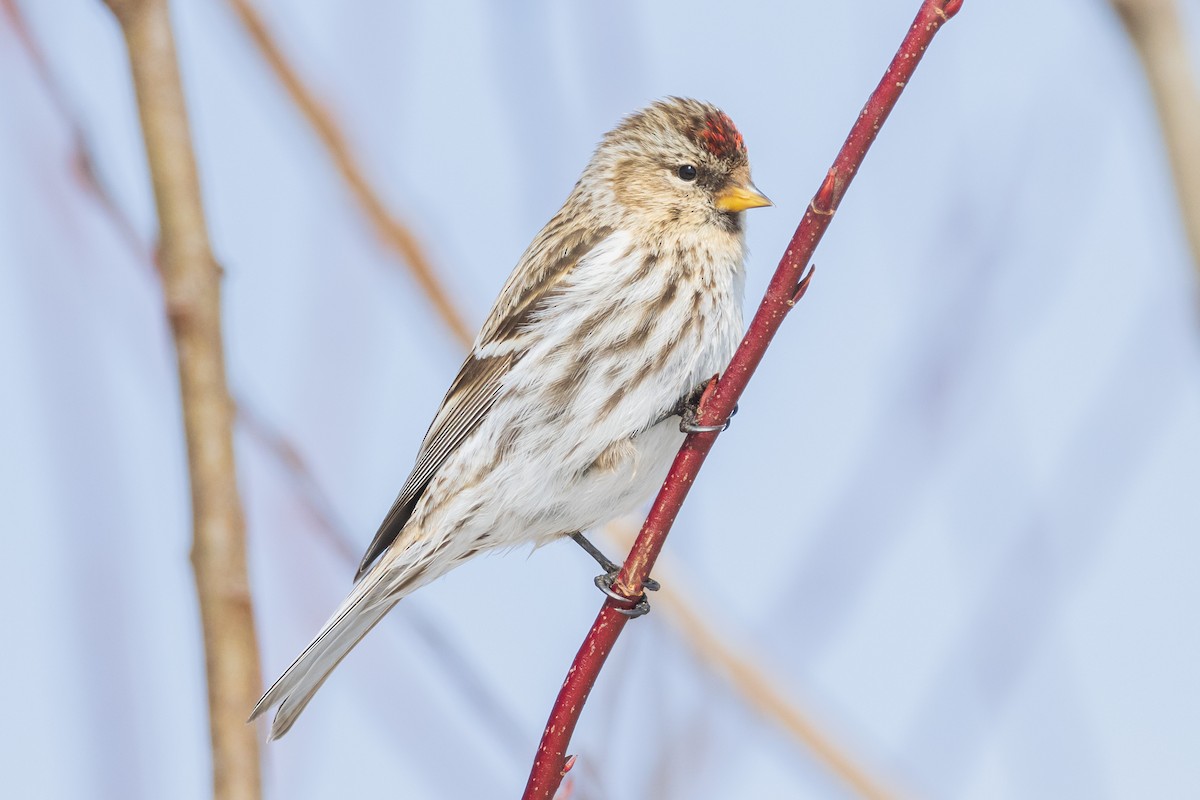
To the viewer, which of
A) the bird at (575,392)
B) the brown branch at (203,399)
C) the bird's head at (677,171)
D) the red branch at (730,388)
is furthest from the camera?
the bird's head at (677,171)

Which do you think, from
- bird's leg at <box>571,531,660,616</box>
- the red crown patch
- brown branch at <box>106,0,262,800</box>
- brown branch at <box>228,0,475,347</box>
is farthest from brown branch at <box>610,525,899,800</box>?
the red crown patch

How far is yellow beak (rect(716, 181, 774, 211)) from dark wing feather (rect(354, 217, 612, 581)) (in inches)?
14.5

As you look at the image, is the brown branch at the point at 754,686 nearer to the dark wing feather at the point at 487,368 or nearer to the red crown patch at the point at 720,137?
the dark wing feather at the point at 487,368

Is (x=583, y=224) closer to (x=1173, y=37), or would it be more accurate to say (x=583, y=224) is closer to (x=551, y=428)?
(x=551, y=428)

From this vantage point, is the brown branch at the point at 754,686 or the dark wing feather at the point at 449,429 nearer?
the brown branch at the point at 754,686

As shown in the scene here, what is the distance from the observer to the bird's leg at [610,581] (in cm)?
237

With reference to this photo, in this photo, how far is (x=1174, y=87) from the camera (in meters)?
2.05

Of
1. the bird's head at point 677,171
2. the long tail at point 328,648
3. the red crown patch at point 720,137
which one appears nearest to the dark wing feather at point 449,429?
the long tail at point 328,648

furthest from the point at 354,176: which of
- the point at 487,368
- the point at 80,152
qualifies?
the point at 487,368

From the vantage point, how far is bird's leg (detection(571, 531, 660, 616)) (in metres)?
2.37

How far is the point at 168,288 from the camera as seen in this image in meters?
1.71

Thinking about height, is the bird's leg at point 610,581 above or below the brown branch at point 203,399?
below

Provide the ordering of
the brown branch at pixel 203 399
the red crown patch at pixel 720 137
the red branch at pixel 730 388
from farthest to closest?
1. the red crown patch at pixel 720 137
2. the red branch at pixel 730 388
3. the brown branch at pixel 203 399

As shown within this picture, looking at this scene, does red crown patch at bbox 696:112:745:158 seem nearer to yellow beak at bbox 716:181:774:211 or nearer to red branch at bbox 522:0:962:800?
yellow beak at bbox 716:181:774:211
